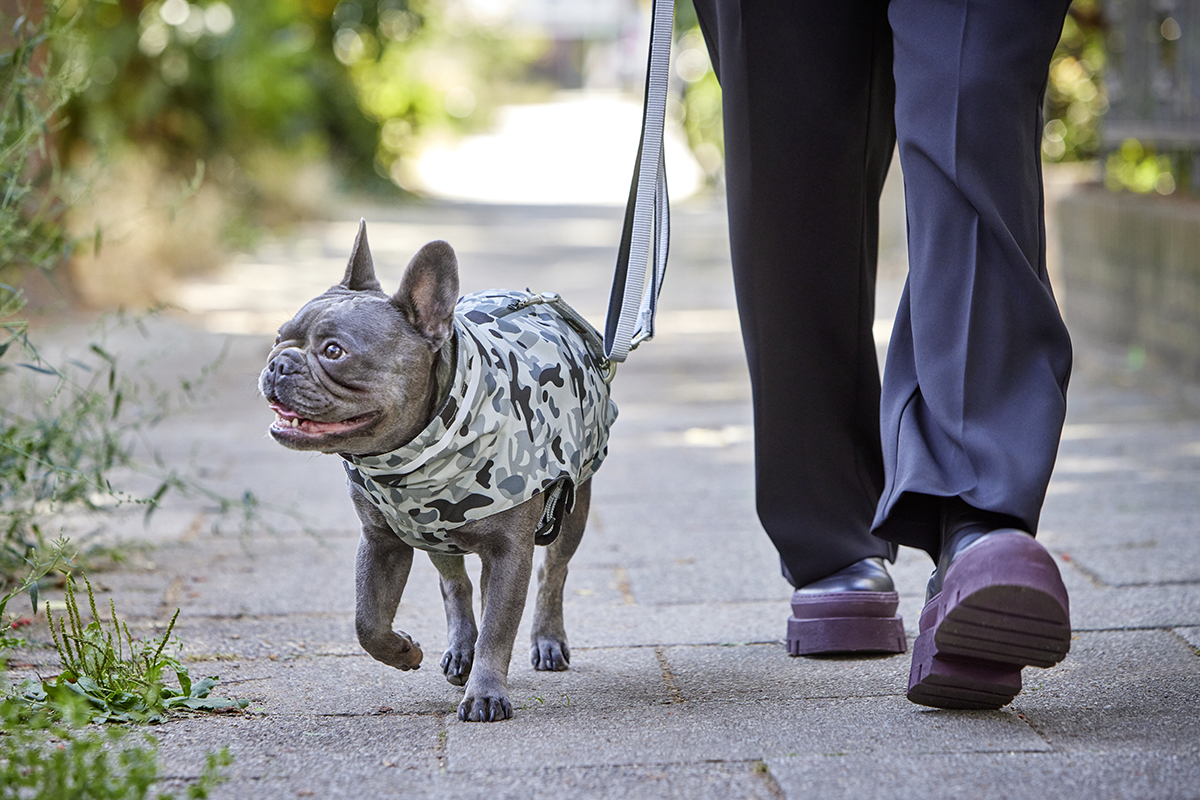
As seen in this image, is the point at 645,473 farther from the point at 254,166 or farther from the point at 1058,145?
the point at 254,166

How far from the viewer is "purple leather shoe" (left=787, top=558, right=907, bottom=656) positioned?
2537 mm

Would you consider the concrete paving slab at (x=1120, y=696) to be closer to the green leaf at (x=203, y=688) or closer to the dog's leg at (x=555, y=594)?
the dog's leg at (x=555, y=594)

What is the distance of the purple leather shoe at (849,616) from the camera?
8.32ft

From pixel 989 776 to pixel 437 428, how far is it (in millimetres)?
989

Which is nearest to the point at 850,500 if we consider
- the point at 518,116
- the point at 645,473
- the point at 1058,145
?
the point at 645,473

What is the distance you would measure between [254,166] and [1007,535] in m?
14.9

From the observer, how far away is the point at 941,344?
6.91ft

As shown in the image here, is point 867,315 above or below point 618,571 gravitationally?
above

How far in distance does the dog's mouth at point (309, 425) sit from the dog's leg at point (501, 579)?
26 centimetres

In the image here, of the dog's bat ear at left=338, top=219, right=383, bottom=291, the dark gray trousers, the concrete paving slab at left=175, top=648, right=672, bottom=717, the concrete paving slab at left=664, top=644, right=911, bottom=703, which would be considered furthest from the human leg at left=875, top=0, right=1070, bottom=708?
the dog's bat ear at left=338, top=219, right=383, bottom=291

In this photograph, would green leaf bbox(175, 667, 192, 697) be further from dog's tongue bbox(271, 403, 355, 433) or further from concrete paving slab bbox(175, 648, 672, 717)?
dog's tongue bbox(271, 403, 355, 433)

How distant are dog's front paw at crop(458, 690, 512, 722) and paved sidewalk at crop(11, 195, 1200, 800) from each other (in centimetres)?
3

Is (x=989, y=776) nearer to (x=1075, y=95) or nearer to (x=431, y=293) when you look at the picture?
(x=431, y=293)

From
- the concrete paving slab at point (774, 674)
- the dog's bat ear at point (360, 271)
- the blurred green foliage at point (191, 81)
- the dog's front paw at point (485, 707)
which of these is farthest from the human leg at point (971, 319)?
the blurred green foliage at point (191, 81)
